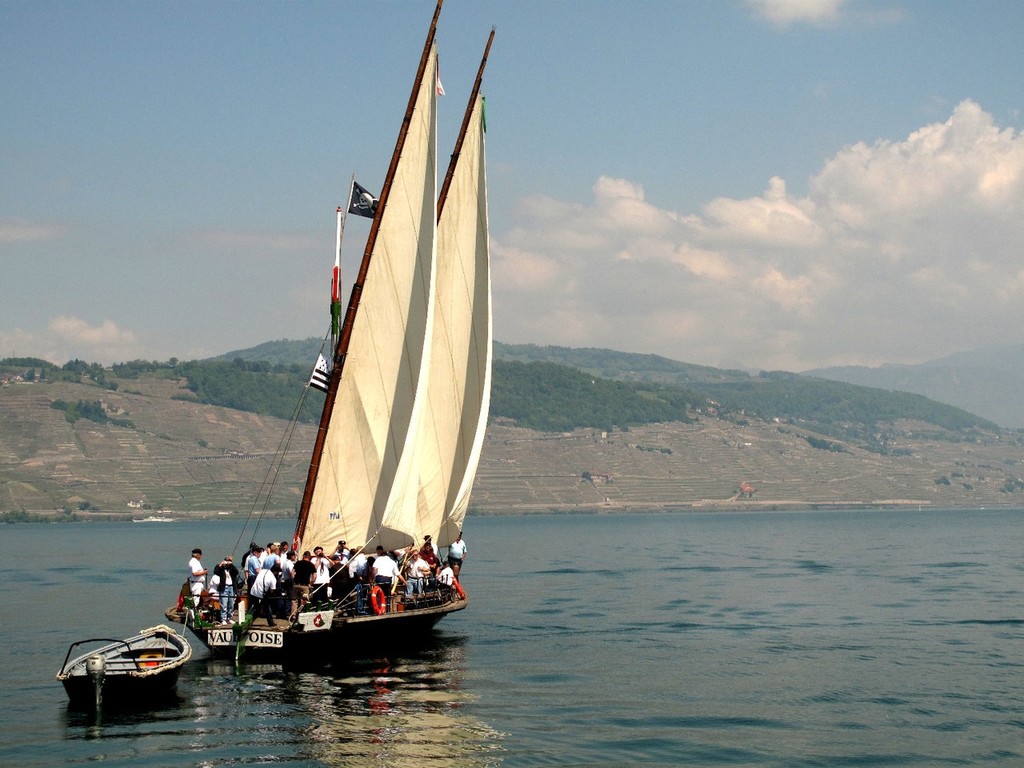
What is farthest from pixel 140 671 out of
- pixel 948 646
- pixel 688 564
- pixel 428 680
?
pixel 688 564

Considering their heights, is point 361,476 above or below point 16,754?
above

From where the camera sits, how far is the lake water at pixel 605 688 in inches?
1105

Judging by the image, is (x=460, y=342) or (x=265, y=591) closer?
(x=265, y=591)

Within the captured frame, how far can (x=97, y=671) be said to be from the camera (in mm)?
30875

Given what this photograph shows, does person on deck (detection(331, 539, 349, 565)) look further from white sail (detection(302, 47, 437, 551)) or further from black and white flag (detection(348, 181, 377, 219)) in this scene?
black and white flag (detection(348, 181, 377, 219))

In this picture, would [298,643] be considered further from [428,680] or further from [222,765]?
[222,765]

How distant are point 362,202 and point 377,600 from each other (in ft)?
41.6

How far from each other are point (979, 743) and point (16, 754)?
21105 mm

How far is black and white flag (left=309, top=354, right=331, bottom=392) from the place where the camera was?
4012 cm

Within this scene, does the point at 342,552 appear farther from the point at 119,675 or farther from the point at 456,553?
the point at 119,675

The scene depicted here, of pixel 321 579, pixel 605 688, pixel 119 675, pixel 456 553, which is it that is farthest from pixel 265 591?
pixel 456 553

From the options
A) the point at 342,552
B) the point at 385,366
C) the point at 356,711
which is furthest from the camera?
the point at 385,366

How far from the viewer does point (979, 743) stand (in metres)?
29.5

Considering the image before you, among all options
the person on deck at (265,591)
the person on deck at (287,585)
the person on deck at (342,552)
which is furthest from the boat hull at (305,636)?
the person on deck at (342,552)
